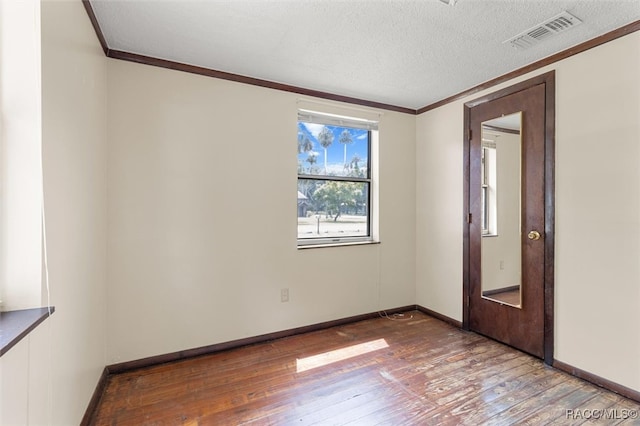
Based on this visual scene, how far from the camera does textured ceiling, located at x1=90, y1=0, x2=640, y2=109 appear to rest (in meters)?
1.81

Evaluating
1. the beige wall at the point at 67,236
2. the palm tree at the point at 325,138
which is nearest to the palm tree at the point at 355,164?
the palm tree at the point at 325,138

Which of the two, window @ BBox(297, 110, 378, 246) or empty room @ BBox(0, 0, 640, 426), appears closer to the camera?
empty room @ BBox(0, 0, 640, 426)

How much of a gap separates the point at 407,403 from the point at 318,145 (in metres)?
2.43

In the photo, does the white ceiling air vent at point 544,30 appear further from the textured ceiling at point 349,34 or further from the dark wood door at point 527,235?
the dark wood door at point 527,235

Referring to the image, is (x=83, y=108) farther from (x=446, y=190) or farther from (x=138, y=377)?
(x=446, y=190)

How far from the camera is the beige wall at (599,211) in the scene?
6.59 ft

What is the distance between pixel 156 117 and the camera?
95.3 inches

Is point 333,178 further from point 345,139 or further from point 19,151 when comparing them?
point 19,151

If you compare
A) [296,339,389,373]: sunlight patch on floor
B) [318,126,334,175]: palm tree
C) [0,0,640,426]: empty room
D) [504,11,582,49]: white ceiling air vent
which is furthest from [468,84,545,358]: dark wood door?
[318,126,334,175]: palm tree

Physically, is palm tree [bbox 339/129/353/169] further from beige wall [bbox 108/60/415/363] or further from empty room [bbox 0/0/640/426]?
beige wall [bbox 108/60/415/363]

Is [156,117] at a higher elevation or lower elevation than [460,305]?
higher

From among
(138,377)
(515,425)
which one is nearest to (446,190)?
(515,425)

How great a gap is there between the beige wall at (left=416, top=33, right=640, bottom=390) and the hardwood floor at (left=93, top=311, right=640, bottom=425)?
1.09 ft

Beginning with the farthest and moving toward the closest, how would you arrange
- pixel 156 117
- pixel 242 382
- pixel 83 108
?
1. pixel 156 117
2. pixel 242 382
3. pixel 83 108
